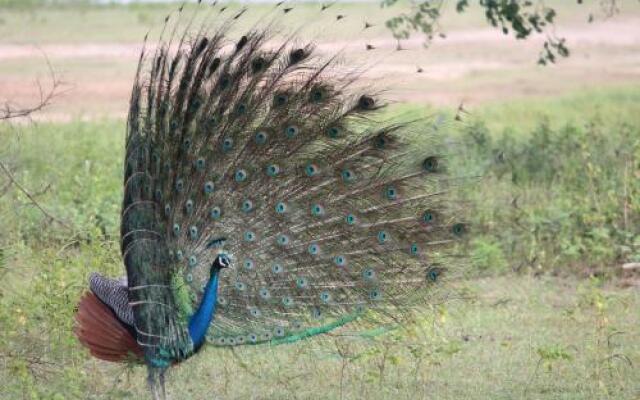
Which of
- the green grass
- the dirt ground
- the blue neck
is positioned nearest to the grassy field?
the green grass

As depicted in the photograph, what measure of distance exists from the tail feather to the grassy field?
247 mm

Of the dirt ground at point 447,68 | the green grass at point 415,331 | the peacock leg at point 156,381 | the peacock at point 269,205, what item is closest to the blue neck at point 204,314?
the peacock at point 269,205

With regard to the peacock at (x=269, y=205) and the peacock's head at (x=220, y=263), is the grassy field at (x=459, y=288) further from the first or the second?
the peacock's head at (x=220, y=263)

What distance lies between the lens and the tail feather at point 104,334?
23.0 feet

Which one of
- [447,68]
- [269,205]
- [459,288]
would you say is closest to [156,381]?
[269,205]

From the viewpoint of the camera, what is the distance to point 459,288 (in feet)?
31.4

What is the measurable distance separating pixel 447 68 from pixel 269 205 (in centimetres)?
1906

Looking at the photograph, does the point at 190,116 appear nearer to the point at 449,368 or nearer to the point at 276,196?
the point at 276,196

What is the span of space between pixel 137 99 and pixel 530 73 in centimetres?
1936

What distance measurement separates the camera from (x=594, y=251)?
10.6 metres

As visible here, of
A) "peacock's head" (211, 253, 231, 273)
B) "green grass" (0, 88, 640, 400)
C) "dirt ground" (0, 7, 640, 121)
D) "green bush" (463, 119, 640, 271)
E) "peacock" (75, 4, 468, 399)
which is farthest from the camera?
"dirt ground" (0, 7, 640, 121)

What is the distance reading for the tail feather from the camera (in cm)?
702

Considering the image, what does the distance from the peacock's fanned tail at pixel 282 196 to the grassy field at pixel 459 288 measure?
30 centimetres

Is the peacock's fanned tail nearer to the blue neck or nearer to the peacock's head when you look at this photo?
the blue neck
